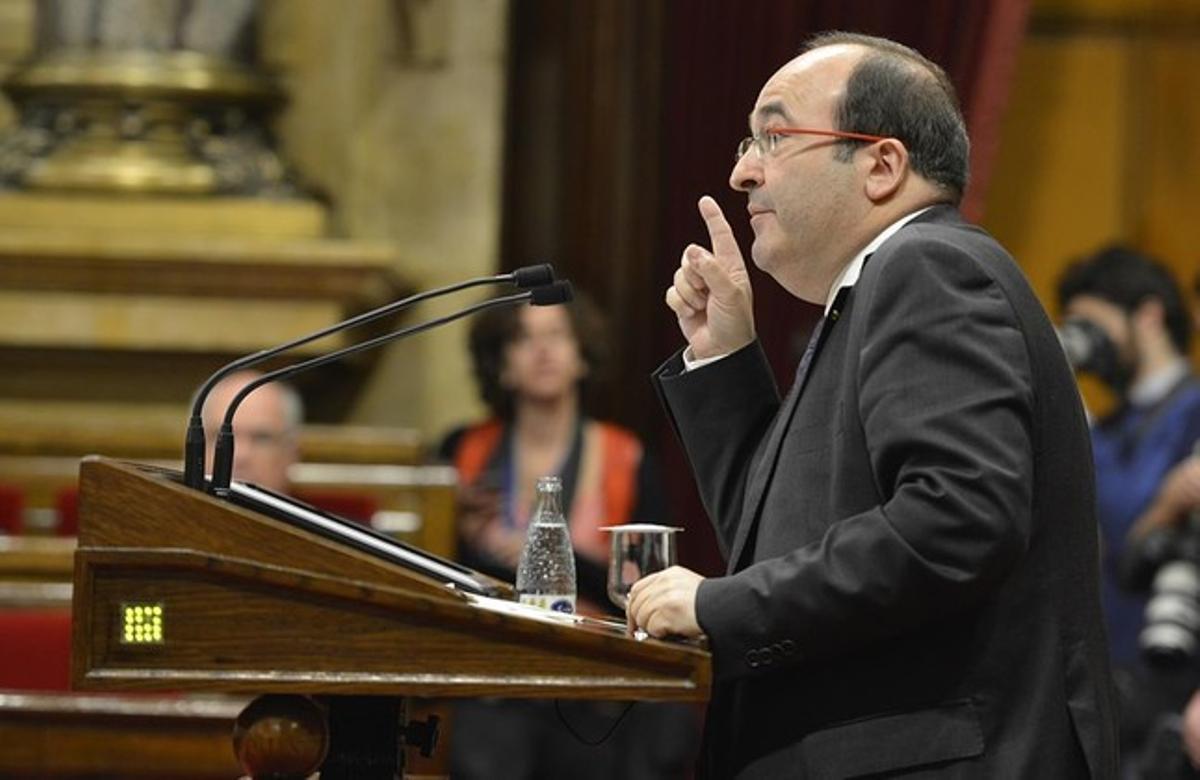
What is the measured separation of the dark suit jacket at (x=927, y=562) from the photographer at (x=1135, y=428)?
255cm

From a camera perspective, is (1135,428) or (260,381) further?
(1135,428)

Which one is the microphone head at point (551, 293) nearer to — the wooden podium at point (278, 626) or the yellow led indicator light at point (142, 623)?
the wooden podium at point (278, 626)

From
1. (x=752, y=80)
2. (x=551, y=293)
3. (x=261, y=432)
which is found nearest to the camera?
(x=551, y=293)

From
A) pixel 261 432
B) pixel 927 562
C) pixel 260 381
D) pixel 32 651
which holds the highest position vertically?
pixel 260 381

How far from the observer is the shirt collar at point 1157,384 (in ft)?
19.4

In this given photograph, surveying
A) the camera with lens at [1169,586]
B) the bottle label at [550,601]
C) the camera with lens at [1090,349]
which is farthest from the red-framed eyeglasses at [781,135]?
the camera with lens at [1090,349]

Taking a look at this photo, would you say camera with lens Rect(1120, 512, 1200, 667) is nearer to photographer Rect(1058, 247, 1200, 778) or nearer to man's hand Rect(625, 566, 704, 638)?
photographer Rect(1058, 247, 1200, 778)

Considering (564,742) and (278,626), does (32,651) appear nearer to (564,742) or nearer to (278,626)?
(564,742)

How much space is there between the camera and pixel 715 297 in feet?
9.90

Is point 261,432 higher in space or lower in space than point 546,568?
lower

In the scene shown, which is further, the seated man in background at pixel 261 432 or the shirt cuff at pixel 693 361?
the seated man in background at pixel 261 432

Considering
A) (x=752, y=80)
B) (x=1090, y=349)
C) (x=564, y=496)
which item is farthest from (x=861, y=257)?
(x=752, y=80)

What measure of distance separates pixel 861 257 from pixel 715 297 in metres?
0.27

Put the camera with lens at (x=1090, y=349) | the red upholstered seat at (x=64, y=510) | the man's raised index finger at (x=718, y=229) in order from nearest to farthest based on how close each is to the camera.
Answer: the man's raised index finger at (x=718, y=229)
the camera with lens at (x=1090, y=349)
the red upholstered seat at (x=64, y=510)
